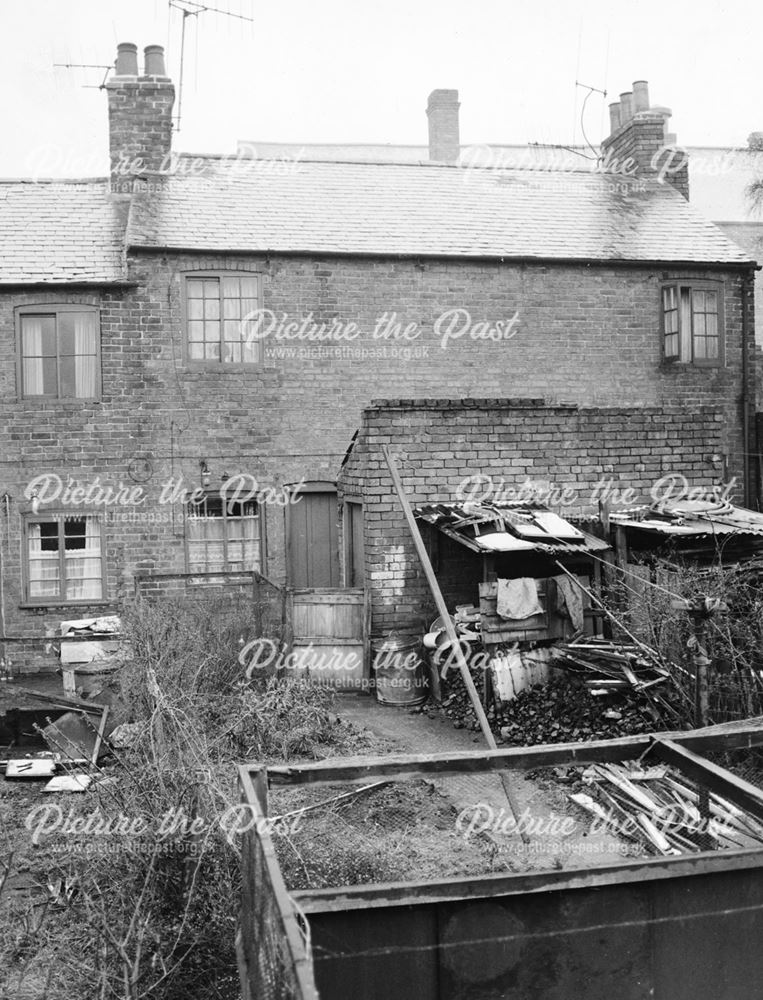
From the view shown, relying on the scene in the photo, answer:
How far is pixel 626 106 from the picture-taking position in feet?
62.0

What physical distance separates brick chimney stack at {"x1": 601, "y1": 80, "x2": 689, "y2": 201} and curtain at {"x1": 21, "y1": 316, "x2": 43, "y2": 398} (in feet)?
39.9

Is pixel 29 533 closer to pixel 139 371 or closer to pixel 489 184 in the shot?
pixel 139 371

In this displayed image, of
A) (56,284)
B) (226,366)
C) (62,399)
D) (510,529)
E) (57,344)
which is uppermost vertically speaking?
(56,284)

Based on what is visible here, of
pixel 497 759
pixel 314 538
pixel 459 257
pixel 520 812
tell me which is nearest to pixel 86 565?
pixel 314 538

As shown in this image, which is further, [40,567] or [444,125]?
[444,125]

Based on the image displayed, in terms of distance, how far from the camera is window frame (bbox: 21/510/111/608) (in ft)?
46.0

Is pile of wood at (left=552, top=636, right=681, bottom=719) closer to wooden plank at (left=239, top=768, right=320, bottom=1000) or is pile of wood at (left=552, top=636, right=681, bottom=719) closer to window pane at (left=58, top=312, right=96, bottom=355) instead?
wooden plank at (left=239, top=768, right=320, bottom=1000)

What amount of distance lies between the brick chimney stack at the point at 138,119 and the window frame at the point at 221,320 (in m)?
2.61

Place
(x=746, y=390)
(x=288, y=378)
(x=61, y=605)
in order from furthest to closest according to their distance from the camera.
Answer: (x=746, y=390) < (x=288, y=378) < (x=61, y=605)

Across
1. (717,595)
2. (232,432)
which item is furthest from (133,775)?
(232,432)

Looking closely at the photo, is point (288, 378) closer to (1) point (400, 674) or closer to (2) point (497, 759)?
(1) point (400, 674)

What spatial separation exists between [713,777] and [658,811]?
2605 millimetres

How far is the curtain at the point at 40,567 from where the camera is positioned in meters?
14.1

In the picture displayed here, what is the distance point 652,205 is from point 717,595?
11.9 m
